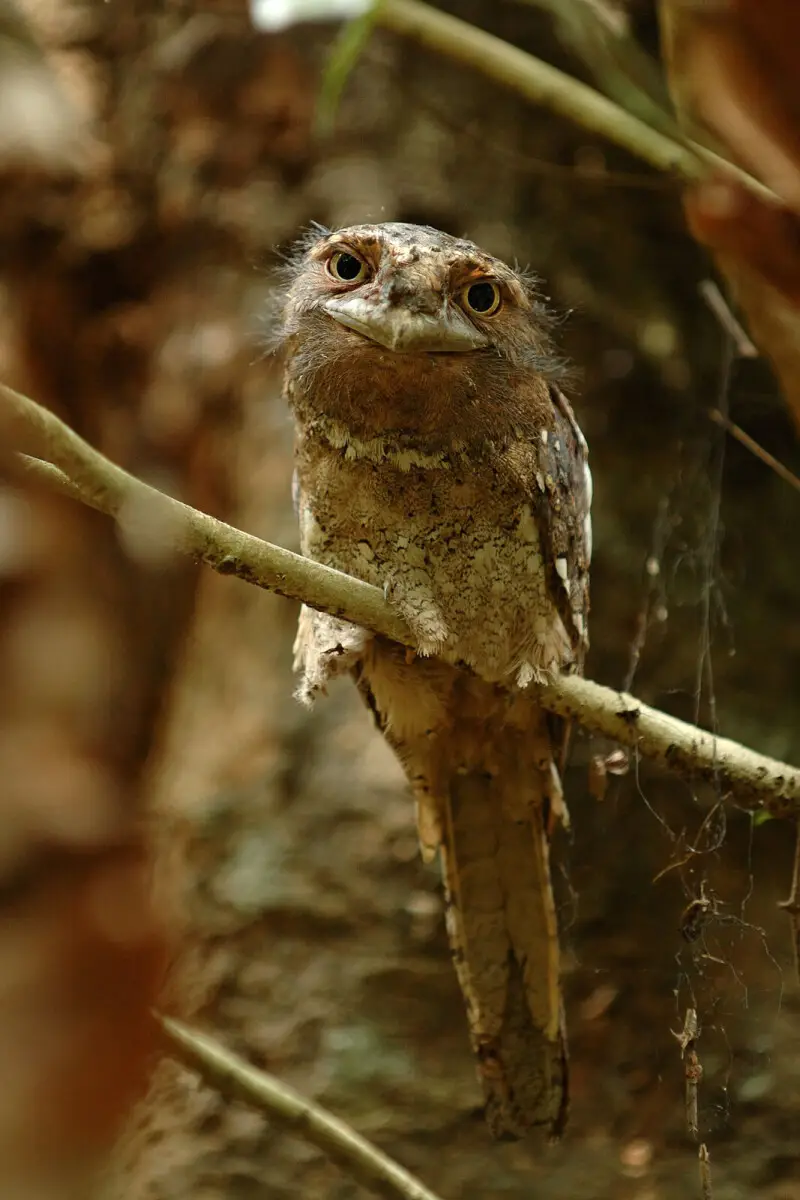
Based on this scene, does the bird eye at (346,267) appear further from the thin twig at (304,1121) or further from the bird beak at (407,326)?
the thin twig at (304,1121)

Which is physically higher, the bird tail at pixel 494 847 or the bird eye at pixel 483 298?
the bird eye at pixel 483 298

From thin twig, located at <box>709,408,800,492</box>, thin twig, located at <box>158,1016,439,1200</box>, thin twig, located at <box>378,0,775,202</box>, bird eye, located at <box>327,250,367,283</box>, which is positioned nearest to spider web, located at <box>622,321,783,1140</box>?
thin twig, located at <box>709,408,800,492</box>

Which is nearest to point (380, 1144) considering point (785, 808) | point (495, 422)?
point (785, 808)

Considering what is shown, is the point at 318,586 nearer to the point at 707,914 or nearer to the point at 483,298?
the point at 483,298

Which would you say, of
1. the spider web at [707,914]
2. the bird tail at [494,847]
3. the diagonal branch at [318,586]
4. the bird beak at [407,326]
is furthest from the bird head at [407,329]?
the spider web at [707,914]

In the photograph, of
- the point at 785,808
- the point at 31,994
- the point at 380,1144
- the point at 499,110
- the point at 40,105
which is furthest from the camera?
the point at 499,110

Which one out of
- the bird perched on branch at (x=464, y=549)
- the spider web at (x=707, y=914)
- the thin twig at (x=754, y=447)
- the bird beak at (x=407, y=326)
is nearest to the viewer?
the bird beak at (x=407, y=326)

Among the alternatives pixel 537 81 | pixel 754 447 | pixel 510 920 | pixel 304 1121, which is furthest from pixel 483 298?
pixel 304 1121

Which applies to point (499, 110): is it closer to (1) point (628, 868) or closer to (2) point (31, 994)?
(1) point (628, 868)
